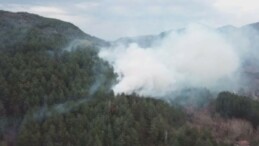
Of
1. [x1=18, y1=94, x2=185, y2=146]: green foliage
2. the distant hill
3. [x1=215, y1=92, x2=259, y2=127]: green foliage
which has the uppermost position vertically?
the distant hill

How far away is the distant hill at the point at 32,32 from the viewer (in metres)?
86.8

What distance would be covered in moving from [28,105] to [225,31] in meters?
90.4

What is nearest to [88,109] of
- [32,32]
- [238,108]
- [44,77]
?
[44,77]

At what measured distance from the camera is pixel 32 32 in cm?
9450

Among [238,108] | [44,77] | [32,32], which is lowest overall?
[238,108]

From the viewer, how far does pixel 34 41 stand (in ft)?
283

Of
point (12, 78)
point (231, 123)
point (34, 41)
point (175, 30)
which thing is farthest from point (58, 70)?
point (175, 30)

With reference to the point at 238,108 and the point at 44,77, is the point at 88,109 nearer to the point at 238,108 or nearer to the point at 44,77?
the point at 44,77

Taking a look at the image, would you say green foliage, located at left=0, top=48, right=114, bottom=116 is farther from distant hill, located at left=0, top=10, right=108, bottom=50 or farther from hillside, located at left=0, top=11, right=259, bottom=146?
distant hill, located at left=0, top=10, right=108, bottom=50

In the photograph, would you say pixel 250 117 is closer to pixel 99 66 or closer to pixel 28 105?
pixel 99 66

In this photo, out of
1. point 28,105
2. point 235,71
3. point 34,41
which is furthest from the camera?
point 235,71

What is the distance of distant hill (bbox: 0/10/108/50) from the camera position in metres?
86.8

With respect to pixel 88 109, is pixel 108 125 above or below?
below

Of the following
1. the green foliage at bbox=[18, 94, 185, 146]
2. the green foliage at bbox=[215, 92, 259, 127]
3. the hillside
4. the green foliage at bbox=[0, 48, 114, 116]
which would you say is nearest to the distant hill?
the hillside
